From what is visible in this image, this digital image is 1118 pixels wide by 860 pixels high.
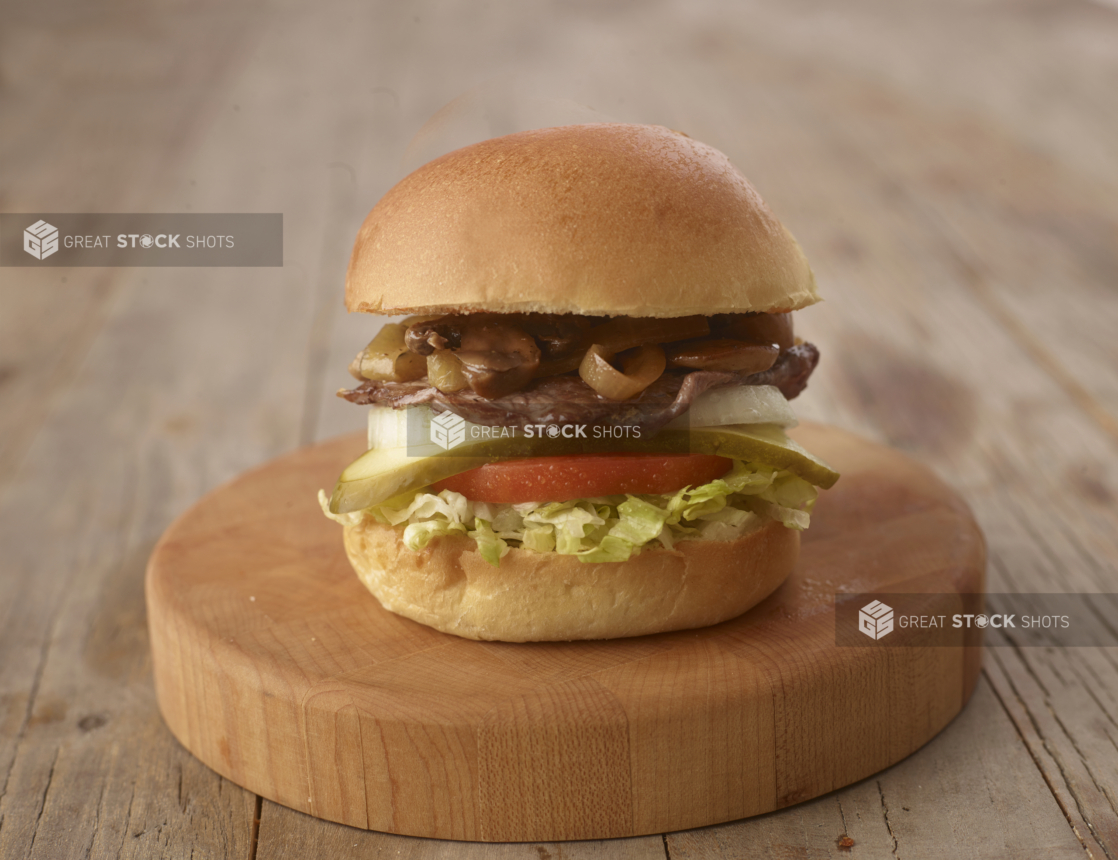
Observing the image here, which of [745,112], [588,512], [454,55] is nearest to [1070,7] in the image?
[745,112]

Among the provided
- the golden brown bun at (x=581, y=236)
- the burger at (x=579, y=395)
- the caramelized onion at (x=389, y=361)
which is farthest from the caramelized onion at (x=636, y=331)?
the caramelized onion at (x=389, y=361)

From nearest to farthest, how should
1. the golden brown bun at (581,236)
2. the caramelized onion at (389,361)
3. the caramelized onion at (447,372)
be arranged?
Result: the golden brown bun at (581,236) → the caramelized onion at (447,372) → the caramelized onion at (389,361)

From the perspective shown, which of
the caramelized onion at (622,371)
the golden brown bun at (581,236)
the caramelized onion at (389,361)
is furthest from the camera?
the caramelized onion at (389,361)

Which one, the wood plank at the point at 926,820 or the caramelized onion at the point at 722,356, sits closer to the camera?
the wood plank at the point at 926,820

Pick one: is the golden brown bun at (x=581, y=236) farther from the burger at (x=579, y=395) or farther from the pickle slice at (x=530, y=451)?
the pickle slice at (x=530, y=451)

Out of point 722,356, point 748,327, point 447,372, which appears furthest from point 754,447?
point 447,372

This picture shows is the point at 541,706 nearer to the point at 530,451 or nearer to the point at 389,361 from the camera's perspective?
the point at 530,451

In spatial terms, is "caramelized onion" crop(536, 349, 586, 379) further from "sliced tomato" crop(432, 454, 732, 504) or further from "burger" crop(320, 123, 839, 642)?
"sliced tomato" crop(432, 454, 732, 504)
